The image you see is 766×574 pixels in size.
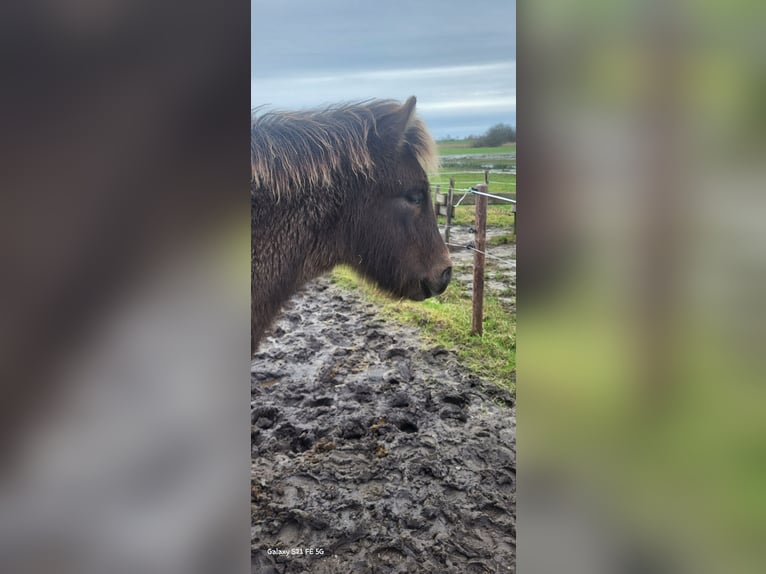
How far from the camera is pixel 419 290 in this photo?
5.75ft

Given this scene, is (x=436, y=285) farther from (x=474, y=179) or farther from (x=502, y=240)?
(x=474, y=179)

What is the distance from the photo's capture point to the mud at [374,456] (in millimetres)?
1627

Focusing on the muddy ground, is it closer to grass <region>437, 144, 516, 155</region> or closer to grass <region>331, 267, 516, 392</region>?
grass <region>331, 267, 516, 392</region>

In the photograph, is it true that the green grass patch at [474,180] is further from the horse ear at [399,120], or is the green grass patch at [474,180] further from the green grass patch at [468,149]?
the horse ear at [399,120]

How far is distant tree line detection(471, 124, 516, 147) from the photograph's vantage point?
1.63m

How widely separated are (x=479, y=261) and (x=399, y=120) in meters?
0.50

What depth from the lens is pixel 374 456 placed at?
1677 mm
